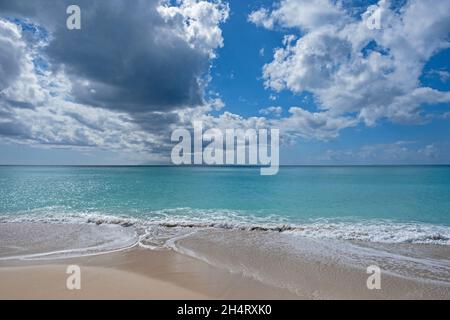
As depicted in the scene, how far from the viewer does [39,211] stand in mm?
15664

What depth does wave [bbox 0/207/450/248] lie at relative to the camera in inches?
392

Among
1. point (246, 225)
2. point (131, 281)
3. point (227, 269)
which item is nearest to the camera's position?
point (131, 281)

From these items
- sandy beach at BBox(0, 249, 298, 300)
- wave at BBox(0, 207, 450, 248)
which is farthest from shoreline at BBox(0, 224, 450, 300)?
wave at BBox(0, 207, 450, 248)

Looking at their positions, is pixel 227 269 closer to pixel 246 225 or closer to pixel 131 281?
pixel 131 281

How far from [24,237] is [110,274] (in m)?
6.42

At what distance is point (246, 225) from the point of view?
12.1m

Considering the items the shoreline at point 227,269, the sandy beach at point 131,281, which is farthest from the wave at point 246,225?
the sandy beach at point 131,281

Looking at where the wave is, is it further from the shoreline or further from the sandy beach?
the sandy beach

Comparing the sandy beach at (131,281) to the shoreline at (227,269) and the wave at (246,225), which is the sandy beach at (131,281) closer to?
the shoreline at (227,269)

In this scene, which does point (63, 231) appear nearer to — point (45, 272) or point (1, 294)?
point (45, 272)

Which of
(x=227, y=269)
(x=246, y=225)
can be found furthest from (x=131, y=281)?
(x=246, y=225)

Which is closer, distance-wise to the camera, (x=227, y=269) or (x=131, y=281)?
(x=131, y=281)

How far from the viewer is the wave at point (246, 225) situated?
9969 millimetres

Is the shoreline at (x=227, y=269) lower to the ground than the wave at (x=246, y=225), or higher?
higher
